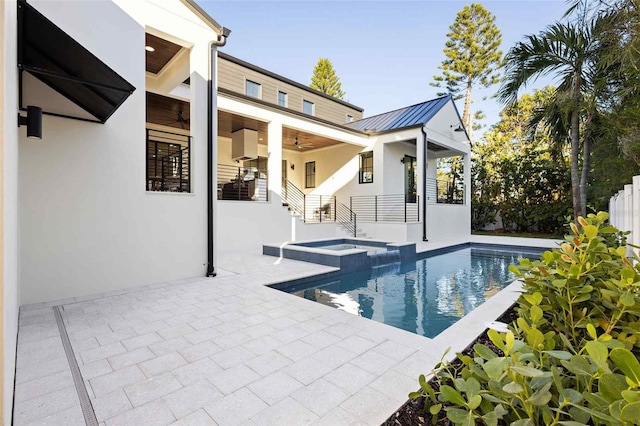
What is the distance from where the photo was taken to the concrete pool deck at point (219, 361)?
209cm

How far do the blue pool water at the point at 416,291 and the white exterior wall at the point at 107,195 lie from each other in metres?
2.33

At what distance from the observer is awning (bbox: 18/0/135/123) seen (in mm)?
3223

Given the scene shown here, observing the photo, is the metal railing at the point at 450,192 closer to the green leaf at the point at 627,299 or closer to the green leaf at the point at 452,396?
the green leaf at the point at 627,299

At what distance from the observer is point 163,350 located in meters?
2.96

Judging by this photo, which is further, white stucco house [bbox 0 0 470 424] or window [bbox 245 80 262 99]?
window [bbox 245 80 262 99]

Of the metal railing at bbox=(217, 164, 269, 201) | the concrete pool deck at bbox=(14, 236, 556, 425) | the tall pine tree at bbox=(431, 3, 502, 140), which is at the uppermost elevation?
the tall pine tree at bbox=(431, 3, 502, 140)

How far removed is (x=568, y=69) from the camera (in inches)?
311

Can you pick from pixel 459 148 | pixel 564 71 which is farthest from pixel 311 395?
pixel 459 148


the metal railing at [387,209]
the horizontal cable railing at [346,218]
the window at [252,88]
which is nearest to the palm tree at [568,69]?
the metal railing at [387,209]

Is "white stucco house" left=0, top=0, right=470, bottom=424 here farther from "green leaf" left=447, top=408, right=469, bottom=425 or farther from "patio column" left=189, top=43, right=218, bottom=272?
"green leaf" left=447, top=408, right=469, bottom=425

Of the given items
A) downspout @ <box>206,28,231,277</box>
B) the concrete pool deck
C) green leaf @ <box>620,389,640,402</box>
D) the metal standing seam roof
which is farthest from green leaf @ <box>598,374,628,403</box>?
the metal standing seam roof

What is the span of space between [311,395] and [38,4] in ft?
18.9

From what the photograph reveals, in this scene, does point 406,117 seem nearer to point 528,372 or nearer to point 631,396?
point 528,372

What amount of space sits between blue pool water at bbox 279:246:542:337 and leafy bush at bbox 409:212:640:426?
241 centimetres
